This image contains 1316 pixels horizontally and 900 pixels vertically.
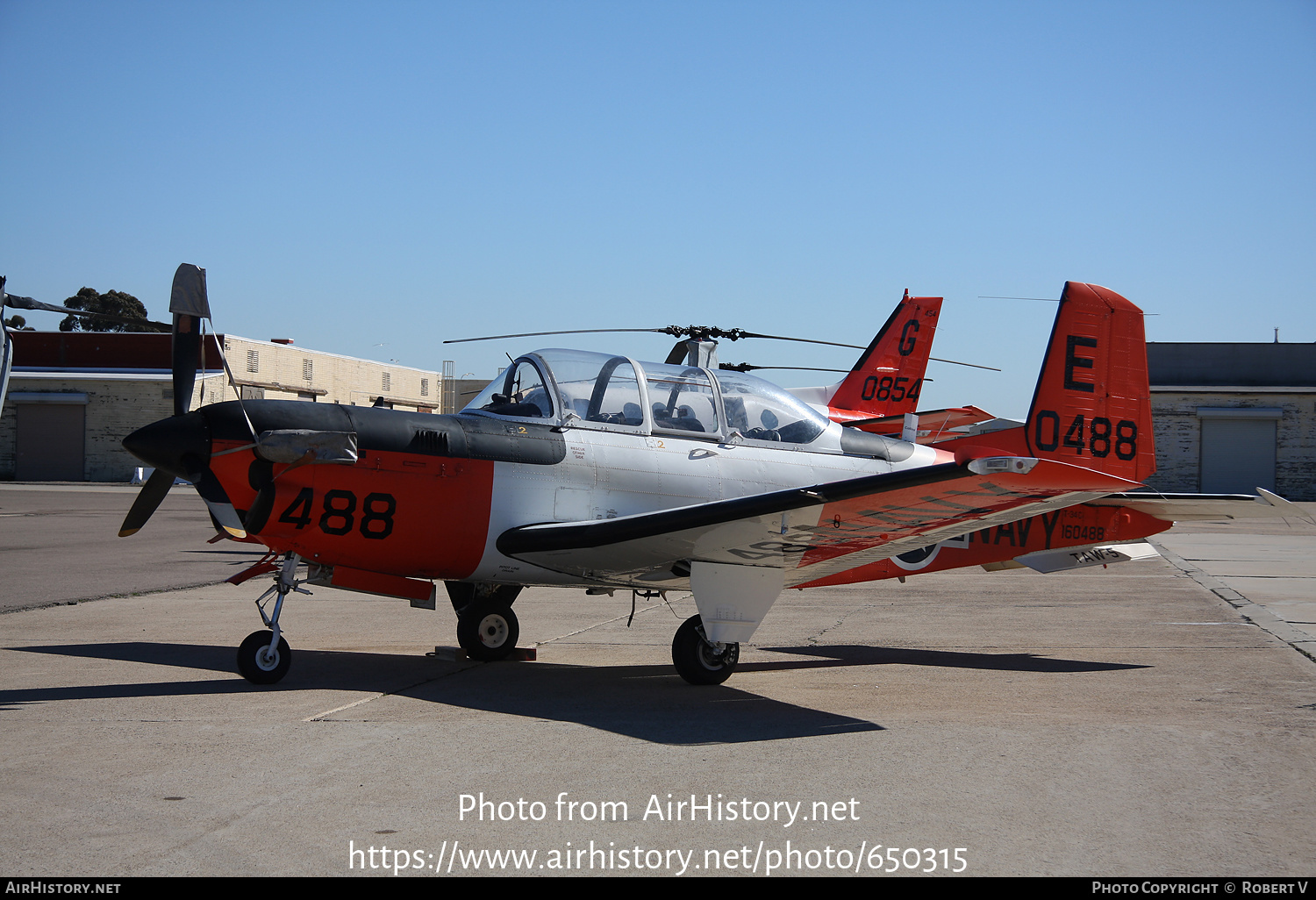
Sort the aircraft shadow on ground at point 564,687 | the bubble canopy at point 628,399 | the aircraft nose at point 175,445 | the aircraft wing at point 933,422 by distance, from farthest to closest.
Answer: the aircraft wing at point 933,422 → the bubble canopy at point 628,399 → the aircraft nose at point 175,445 → the aircraft shadow on ground at point 564,687

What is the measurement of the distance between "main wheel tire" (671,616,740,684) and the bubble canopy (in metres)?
1.71

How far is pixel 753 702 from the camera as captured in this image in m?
7.70

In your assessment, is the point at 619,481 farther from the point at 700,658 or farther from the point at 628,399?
the point at 700,658

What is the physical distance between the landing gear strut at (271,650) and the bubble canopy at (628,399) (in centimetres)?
197

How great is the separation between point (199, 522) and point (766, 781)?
26590mm

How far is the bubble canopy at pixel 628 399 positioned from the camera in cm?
859

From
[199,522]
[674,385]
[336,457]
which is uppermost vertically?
[674,385]

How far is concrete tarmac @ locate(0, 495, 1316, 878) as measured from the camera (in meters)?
4.28

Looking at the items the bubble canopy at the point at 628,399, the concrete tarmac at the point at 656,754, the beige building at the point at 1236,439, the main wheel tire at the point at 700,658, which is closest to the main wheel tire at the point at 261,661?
the concrete tarmac at the point at 656,754

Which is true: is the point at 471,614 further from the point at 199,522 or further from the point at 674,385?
the point at 199,522

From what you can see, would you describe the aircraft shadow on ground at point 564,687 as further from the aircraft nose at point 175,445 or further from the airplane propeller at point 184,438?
the aircraft nose at point 175,445

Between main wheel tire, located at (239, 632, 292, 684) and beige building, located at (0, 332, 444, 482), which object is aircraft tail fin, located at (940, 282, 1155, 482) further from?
beige building, located at (0, 332, 444, 482)

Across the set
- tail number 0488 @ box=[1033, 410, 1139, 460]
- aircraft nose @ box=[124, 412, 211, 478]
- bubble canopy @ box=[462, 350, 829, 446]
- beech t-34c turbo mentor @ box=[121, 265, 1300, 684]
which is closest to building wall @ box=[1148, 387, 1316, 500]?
tail number 0488 @ box=[1033, 410, 1139, 460]
